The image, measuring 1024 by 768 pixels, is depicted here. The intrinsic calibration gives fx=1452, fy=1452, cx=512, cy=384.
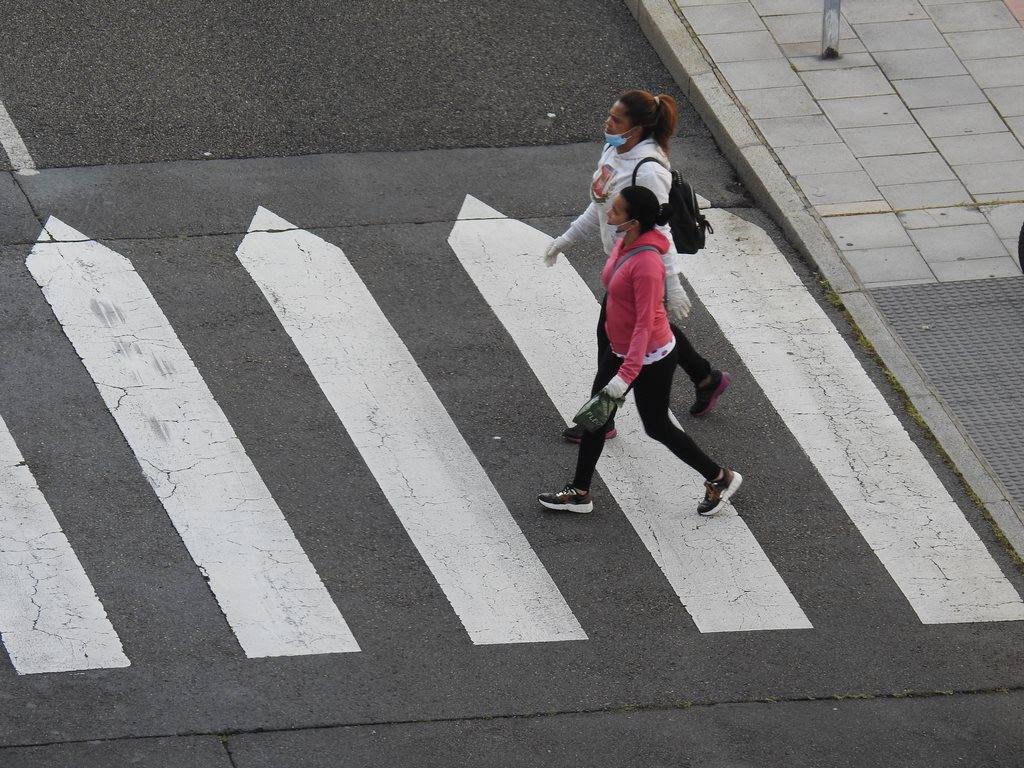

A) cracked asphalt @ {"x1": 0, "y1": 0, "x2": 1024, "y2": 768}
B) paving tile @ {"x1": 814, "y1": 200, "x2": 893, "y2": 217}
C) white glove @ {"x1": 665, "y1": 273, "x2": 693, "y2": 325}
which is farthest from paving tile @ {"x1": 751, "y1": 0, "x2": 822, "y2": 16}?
white glove @ {"x1": 665, "y1": 273, "x2": 693, "y2": 325}

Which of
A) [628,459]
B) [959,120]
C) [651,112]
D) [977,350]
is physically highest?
[651,112]

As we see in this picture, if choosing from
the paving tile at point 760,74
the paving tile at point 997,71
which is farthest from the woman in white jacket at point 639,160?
the paving tile at point 997,71

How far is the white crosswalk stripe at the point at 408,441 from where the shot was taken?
761 centimetres

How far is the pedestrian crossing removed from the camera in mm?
7543

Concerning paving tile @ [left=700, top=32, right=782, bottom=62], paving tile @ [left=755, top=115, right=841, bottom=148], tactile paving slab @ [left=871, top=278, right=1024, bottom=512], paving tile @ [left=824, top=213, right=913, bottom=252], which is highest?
paving tile @ [left=700, top=32, right=782, bottom=62]

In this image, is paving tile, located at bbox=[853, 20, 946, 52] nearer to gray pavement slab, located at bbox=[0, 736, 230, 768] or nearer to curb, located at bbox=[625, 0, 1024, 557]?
curb, located at bbox=[625, 0, 1024, 557]

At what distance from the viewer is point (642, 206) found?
7.40m

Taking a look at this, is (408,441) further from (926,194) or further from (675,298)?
(926,194)

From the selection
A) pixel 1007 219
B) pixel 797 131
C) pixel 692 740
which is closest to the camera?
pixel 692 740

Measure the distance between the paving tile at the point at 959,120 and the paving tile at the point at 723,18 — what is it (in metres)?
1.81

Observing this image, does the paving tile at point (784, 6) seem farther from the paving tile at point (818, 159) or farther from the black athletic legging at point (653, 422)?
the black athletic legging at point (653, 422)

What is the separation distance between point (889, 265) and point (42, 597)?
239 inches

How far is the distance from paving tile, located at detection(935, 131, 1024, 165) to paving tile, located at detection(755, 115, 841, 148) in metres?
0.85

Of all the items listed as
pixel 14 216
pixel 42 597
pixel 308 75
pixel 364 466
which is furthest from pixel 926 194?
pixel 42 597
